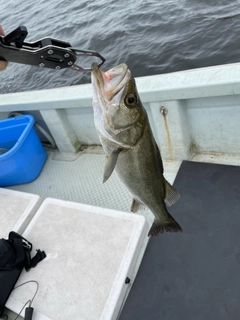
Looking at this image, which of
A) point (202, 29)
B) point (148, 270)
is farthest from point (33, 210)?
point (202, 29)

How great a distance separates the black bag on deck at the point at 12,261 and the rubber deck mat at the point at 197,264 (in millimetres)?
834

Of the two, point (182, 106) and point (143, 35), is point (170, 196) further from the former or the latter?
point (143, 35)

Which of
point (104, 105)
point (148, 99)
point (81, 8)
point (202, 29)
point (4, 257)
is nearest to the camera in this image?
point (104, 105)

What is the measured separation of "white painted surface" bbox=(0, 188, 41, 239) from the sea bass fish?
4.98 ft

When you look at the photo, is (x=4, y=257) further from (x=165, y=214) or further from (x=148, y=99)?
(x=148, y=99)

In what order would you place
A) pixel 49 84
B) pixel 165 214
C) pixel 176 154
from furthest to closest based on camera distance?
pixel 49 84
pixel 176 154
pixel 165 214

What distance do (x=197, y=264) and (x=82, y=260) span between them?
897mm

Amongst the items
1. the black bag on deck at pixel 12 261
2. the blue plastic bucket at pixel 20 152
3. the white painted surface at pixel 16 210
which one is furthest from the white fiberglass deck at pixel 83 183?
the black bag on deck at pixel 12 261

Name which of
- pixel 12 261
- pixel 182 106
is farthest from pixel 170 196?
pixel 182 106

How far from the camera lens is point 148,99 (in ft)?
9.30

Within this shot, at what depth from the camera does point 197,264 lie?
7.47ft

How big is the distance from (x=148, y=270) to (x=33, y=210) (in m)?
1.26

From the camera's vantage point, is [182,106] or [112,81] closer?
[112,81]

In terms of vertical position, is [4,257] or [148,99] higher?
[148,99]
